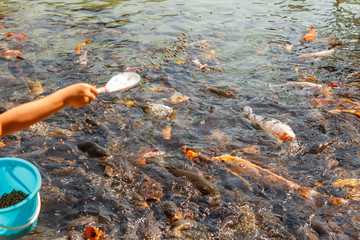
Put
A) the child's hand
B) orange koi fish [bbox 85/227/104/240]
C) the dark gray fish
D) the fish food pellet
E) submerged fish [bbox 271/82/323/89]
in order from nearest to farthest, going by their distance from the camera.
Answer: the child's hand → the fish food pellet → orange koi fish [bbox 85/227/104/240] → the dark gray fish → submerged fish [bbox 271/82/323/89]

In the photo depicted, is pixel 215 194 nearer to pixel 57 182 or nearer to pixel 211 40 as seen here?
pixel 57 182

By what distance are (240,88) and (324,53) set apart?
284 centimetres

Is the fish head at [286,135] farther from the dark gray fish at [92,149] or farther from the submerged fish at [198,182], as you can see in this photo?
the dark gray fish at [92,149]

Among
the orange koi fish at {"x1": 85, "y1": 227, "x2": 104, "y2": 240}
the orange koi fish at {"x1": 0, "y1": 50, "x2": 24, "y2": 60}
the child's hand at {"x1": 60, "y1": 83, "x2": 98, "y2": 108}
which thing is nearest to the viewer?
the child's hand at {"x1": 60, "y1": 83, "x2": 98, "y2": 108}

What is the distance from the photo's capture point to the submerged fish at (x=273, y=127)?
5.14 m

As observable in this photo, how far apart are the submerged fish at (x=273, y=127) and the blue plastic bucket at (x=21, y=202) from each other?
12.0 ft

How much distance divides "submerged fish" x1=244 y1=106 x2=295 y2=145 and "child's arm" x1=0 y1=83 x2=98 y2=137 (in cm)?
338

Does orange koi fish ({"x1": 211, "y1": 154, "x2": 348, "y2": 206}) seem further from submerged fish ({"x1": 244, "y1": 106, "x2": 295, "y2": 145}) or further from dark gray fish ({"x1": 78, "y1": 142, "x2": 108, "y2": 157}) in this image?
dark gray fish ({"x1": 78, "y1": 142, "x2": 108, "y2": 157})

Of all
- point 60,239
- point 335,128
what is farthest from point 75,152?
point 335,128

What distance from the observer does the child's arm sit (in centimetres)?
261

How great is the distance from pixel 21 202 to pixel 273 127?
3987 millimetres

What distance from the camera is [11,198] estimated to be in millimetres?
2969

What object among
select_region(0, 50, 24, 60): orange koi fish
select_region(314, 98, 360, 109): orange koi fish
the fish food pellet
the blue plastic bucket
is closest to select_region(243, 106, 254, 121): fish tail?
select_region(314, 98, 360, 109): orange koi fish

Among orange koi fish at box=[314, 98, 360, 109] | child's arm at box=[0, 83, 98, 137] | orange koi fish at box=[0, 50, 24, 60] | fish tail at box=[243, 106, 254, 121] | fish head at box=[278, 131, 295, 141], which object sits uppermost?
child's arm at box=[0, 83, 98, 137]
